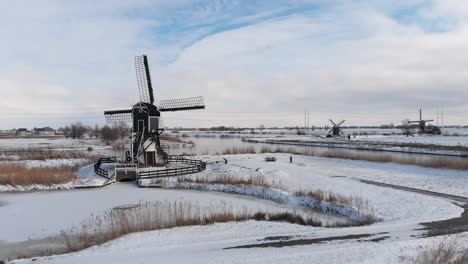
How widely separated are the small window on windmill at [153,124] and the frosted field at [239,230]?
21.6 feet

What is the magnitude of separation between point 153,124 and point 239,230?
1970 cm

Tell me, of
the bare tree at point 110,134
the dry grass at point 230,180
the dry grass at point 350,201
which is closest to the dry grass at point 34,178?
the dry grass at point 230,180

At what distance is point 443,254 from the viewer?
7.76 meters

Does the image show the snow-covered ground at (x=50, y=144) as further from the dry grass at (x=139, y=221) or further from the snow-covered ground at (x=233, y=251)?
the snow-covered ground at (x=233, y=251)

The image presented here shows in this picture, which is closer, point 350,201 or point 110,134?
point 350,201

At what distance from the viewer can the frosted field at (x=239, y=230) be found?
26.4ft

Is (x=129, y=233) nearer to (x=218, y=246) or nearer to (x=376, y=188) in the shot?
(x=218, y=246)

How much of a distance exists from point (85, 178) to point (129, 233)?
55.2ft

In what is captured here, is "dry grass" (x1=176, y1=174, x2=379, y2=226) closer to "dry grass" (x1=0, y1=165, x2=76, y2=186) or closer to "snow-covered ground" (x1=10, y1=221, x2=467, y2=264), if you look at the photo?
"snow-covered ground" (x1=10, y1=221, x2=467, y2=264)

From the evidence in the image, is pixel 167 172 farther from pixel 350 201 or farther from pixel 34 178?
pixel 350 201

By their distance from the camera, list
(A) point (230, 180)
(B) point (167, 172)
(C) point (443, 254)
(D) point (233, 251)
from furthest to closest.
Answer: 1. (B) point (167, 172)
2. (A) point (230, 180)
3. (D) point (233, 251)
4. (C) point (443, 254)

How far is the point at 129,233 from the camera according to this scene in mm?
10820

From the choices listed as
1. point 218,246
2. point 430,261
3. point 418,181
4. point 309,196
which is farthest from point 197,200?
point 418,181

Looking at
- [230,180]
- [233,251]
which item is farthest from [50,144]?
[233,251]
